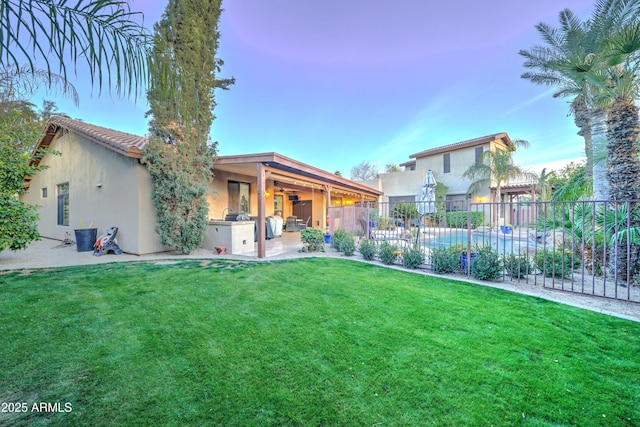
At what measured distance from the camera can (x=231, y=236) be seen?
8266 mm

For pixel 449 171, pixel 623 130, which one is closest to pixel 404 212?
pixel 623 130

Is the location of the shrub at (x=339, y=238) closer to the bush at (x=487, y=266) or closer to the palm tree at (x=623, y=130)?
the bush at (x=487, y=266)

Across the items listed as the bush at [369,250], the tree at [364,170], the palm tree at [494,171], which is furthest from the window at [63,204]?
the tree at [364,170]

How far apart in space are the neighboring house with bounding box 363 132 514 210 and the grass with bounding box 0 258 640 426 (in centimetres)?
1766

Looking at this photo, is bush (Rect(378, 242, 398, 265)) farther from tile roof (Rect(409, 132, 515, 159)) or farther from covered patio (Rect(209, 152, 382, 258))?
tile roof (Rect(409, 132, 515, 159))

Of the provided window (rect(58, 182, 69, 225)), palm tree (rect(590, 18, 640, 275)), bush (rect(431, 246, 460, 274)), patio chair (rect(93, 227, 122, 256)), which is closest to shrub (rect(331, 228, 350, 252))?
bush (rect(431, 246, 460, 274))

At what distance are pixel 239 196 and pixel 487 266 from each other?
30.3ft

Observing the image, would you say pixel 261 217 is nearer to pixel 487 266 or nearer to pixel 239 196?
pixel 239 196

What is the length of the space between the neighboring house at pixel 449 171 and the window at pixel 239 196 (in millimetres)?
12839

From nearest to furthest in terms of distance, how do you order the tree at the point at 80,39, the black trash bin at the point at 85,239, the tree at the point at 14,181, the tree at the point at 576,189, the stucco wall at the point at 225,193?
1. the tree at the point at 80,39
2. the tree at the point at 576,189
3. the tree at the point at 14,181
4. the black trash bin at the point at 85,239
5. the stucco wall at the point at 225,193

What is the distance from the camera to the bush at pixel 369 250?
7.36 metres

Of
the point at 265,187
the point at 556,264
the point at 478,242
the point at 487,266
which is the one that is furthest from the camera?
the point at 265,187

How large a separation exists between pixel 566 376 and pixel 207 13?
38.5 ft

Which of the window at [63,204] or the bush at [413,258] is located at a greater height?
the window at [63,204]
